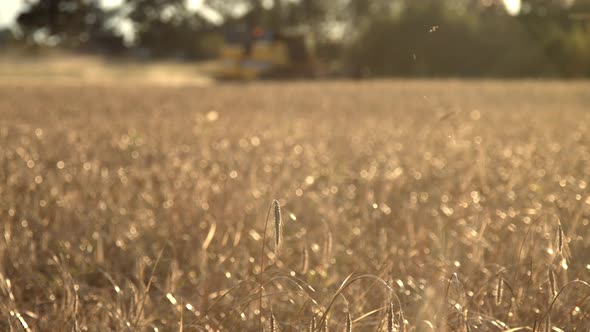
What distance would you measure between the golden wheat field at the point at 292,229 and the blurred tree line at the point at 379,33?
16456 millimetres

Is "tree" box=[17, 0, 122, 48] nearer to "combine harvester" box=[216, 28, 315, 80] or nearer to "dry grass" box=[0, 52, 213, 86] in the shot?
"dry grass" box=[0, 52, 213, 86]

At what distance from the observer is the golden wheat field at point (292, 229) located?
1.72m

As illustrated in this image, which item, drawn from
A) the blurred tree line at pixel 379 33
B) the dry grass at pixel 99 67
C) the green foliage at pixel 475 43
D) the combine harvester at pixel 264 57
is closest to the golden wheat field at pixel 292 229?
the blurred tree line at pixel 379 33

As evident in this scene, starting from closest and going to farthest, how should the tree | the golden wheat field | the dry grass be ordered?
the golden wheat field, the tree, the dry grass

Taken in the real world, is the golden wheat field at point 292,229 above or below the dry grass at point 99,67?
above

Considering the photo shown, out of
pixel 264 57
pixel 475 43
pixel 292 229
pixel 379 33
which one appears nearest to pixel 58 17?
pixel 264 57

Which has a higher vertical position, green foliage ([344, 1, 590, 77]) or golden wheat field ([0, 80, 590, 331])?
golden wheat field ([0, 80, 590, 331])

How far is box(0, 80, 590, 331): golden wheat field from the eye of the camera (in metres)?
1.72

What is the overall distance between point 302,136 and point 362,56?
25856mm

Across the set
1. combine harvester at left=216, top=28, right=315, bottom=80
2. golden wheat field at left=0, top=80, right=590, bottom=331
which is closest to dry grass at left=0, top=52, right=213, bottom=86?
combine harvester at left=216, top=28, right=315, bottom=80

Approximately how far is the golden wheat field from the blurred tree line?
1646 cm

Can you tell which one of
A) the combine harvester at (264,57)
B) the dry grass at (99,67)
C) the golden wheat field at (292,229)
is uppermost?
the golden wheat field at (292,229)

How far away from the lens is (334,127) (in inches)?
297

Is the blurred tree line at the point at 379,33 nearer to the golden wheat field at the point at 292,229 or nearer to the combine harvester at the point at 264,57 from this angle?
the combine harvester at the point at 264,57
